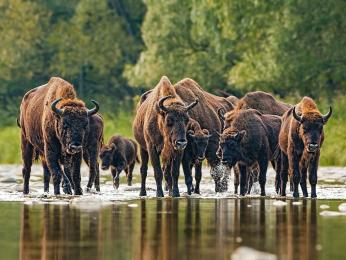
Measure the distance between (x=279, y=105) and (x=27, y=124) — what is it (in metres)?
6.12

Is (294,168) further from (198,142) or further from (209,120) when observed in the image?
(209,120)

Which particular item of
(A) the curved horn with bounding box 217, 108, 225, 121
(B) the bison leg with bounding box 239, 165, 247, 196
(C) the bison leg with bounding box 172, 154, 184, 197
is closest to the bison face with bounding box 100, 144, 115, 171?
(A) the curved horn with bounding box 217, 108, 225, 121

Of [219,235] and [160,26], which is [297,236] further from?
[160,26]

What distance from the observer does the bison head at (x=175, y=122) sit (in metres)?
23.1

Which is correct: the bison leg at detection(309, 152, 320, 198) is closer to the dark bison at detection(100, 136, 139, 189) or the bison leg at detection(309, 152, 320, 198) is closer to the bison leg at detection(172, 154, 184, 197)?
the bison leg at detection(172, 154, 184, 197)

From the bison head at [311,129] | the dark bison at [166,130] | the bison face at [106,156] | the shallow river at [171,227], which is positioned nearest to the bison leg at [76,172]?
the shallow river at [171,227]

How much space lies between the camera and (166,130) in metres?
23.5

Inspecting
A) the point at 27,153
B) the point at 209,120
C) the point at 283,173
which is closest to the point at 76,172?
the point at 27,153

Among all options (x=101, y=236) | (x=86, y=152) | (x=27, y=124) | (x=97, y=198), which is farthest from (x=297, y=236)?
(x=86, y=152)

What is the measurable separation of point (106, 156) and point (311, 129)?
9925 mm

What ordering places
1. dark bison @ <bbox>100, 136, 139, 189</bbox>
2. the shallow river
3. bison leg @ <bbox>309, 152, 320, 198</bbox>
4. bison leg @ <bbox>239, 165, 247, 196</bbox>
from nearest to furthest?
the shallow river
bison leg @ <bbox>309, 152, 320, 198</bbox>
bison leg @ <bbox>239, 165, 247, 196</bbox>
dark bison @ <bbox>100, 136, 139, 189</bbox>

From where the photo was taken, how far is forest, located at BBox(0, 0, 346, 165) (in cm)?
4550

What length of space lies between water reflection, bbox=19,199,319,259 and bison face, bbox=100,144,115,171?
1107cm

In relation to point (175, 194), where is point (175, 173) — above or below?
above
